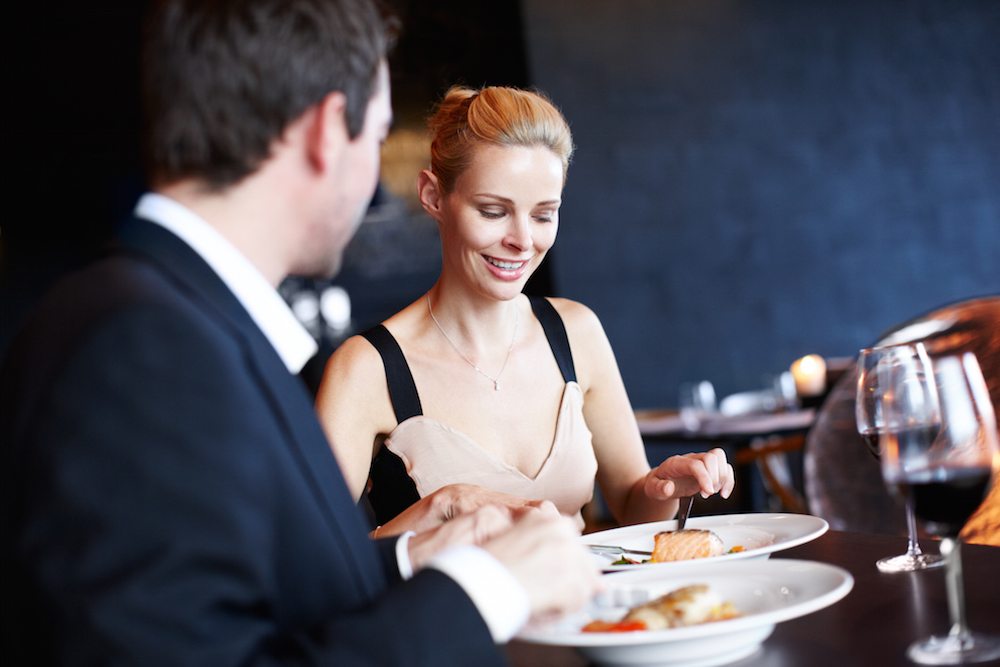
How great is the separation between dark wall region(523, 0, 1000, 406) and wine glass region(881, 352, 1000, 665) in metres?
5.60

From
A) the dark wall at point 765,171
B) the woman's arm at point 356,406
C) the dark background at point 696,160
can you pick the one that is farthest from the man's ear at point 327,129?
the dark wall at point 765,171

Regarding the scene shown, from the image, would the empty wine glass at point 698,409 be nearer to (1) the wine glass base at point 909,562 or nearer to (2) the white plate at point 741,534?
(2) the white plate at point 741,534

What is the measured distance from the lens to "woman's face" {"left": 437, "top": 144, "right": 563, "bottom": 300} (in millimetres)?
2061

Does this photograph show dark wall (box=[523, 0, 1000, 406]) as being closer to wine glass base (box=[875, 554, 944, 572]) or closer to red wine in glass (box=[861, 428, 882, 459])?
red wine in glass (box=[861, 428, 882, 459])

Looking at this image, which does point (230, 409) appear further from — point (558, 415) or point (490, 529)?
point (558, 415)

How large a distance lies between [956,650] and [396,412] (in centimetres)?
131

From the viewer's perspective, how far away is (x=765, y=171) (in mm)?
7230

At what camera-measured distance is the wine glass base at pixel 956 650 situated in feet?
3.00

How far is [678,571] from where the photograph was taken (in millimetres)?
1224

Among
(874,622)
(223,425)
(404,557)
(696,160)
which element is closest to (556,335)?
(404,557)

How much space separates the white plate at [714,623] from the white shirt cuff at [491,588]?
0.34ft

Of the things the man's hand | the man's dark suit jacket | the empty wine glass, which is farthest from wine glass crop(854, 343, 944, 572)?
the empty wine glass

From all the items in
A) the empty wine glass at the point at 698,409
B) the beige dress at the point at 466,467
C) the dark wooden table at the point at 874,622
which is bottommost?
the empty wine glass at the point at 698,409

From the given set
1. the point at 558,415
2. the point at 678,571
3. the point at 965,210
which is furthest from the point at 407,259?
the point at 678,571
